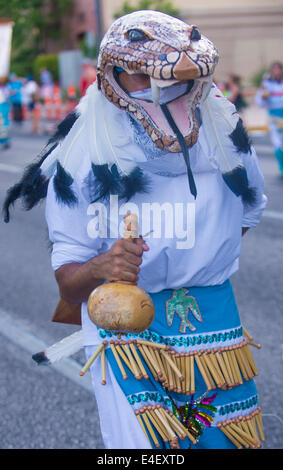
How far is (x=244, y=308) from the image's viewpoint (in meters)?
4.84

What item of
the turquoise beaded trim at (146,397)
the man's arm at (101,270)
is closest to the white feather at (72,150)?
the man's arm at (101,270)

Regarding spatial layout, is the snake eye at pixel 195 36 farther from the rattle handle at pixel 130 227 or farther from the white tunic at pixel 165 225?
the rattle handle at pixel 130 227

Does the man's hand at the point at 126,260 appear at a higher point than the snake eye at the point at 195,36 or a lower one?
lower

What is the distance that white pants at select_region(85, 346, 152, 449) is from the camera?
1.81 meters

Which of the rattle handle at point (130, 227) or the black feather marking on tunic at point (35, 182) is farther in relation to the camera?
the black feather marking on tunic at point (35, 182)

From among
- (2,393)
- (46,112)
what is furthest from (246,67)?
(2,393)

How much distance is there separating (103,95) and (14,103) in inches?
868

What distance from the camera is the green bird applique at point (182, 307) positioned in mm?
1922

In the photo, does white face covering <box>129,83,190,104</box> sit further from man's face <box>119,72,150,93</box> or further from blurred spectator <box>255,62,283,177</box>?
blurred spectator <box>255,62,283,177</box>

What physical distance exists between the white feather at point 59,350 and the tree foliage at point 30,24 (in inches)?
1338

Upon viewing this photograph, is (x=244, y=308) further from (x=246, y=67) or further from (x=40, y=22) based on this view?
(x=40, y=22)

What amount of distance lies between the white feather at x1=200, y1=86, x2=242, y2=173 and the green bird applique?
0.37 m

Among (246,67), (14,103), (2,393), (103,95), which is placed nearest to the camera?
(103,95)

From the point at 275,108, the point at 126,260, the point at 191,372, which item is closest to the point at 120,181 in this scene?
the point at 126,260
